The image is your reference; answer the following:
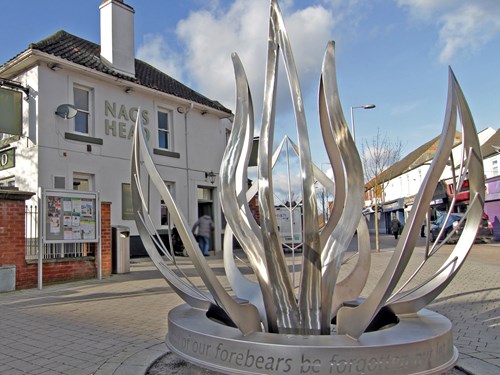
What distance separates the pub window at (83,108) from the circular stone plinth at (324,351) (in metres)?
13.8

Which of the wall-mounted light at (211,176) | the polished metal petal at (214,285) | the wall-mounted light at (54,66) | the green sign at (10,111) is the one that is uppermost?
the wall-mounted light at (54,66)

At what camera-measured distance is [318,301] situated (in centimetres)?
356

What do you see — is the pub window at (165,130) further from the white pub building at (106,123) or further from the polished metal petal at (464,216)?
the polished metal petal at (464,216)

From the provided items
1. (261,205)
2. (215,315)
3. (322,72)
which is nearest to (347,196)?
(261,205)

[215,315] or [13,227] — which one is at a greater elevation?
[13,227]

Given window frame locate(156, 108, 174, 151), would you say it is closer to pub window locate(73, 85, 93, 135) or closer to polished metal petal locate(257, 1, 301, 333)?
pub window locate(73, 85, 93, 135)

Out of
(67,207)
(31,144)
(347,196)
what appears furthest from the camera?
(31,144)

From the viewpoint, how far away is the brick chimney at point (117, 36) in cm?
1739

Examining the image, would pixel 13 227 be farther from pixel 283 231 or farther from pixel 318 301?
pixel 283 231

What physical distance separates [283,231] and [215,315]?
13.0 m

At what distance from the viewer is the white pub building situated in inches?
555

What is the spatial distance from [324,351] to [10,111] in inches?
524

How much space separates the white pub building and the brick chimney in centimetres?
4

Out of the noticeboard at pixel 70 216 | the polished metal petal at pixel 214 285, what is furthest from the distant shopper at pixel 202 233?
the polished metal petal at pixel 214 285
